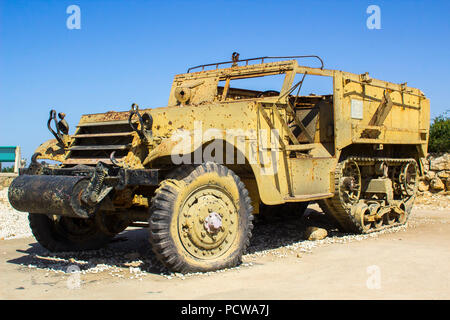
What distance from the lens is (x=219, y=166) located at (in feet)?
18.5

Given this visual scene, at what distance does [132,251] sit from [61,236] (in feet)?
3.07

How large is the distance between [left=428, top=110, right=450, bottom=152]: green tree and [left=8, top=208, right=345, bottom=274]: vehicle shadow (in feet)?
20.4

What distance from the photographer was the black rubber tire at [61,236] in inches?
254

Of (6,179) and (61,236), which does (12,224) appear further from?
(6,179)

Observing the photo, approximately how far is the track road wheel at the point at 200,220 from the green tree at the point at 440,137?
10.1m

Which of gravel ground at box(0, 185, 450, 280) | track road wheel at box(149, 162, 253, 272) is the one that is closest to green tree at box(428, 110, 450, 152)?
gravel ground at box(0, 185, 450, 280)

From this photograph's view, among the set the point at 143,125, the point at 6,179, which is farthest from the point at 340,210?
the point at 6,179

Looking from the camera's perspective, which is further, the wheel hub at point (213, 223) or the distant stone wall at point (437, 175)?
the distant stone wall at point (437, 175)

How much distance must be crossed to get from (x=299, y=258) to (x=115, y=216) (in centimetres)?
242

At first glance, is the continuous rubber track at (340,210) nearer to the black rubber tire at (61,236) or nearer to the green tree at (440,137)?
the black rubber tire at (61,236)

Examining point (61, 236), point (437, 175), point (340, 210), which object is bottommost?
point (61, 236)

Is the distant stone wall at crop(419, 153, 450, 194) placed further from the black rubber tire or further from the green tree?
the black rubber tire

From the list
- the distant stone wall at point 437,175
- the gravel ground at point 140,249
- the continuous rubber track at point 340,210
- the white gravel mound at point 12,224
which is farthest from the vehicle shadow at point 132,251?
the distant stone wall at point 437,175
